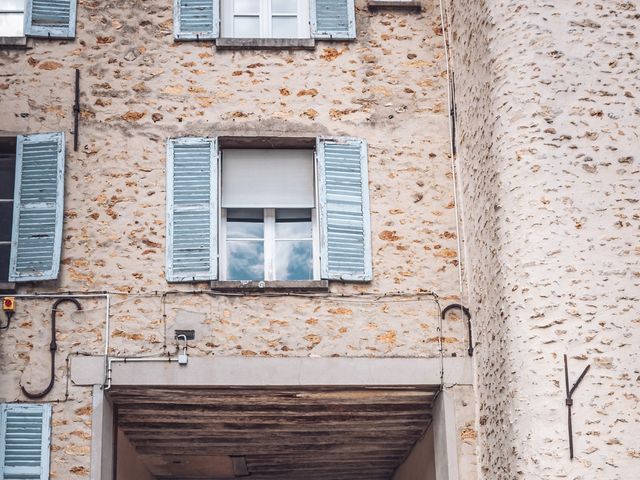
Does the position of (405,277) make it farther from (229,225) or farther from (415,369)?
(229,225)

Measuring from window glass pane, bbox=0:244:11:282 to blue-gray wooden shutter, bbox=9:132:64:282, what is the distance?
0.28 m

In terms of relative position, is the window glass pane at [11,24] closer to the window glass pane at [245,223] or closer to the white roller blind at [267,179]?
the white roller blind at [267,179]

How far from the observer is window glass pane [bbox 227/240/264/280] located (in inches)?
492

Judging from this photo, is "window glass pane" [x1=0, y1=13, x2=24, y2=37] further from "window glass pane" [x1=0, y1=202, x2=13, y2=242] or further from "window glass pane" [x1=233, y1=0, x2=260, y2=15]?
"window glass pane" [x1=233, y1=0, x2=260, y2=15]

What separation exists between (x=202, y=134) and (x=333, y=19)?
1703mm

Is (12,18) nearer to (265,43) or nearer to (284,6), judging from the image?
(265,43)

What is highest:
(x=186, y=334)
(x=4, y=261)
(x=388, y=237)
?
(x=388, y=237)

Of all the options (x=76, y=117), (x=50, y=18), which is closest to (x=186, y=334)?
(x=76, y=117)

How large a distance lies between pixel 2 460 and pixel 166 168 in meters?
2.97

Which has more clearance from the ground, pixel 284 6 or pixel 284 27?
pixel 284 6

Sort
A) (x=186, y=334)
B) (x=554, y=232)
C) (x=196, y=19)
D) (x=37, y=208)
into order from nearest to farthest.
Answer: (x=554, y=232) < (x=186, y=334) < (x=37, y=208) < (x=196, y=19)

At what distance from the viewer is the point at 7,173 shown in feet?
41.7

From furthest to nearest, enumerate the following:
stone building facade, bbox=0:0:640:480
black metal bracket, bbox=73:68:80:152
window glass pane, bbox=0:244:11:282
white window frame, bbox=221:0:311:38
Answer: white window frame, bbox=221:0:311:38, black metal bracket, bbox=73:68:80:152, window glass pane, bbox=0:244:11:282, stone building facade, bbox=0:0:640:480

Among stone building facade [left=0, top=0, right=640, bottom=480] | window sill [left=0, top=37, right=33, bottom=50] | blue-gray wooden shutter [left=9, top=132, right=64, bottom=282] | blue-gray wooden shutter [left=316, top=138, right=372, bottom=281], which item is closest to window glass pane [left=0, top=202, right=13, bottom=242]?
blue-gray wooden shutter [left=9, top=132, right=64, bottom=282]
